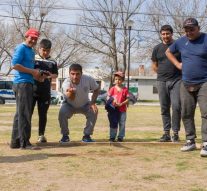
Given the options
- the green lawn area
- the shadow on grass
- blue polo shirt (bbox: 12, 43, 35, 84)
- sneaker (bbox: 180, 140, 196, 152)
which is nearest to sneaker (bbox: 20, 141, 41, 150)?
the green lawn area

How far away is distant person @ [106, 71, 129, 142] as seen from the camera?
24.7ft

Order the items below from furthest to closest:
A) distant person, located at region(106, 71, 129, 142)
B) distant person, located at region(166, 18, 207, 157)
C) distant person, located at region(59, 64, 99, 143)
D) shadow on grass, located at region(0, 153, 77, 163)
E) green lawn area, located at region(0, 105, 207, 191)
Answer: distant person, located at region(106, 71, 129, 142) < distant person, located at region(59, 64, 99, 143) < distant person, located at region(166, 18, 207, 157) < shadow on grass, located at region(0, 153, 77, 163) < green lawn area, located at region(0, 105, 207, 191)

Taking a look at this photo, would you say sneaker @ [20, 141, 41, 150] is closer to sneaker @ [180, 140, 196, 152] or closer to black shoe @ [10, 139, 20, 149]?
black shoe @ [10, 139, 20, 149]

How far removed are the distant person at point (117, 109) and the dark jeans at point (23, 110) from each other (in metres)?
1.66

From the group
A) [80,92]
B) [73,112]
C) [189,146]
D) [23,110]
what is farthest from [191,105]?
[23,110]

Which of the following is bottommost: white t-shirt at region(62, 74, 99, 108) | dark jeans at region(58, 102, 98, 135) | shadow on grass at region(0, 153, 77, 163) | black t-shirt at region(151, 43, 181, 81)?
shadow on grass at region(0, 153, 77, 163)

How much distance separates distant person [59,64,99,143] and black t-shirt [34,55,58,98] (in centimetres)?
27

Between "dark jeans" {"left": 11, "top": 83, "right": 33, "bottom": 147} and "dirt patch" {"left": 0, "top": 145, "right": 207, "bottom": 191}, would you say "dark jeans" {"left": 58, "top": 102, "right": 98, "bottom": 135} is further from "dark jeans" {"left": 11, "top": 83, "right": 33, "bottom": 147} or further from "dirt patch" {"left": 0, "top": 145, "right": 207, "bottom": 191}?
"dark jeans" {"left": 11, "top": 83, "right": 33, "bottom": 147}

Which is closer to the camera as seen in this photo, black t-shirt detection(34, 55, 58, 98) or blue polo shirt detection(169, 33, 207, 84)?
blue polo shirt detection(169, 33, 207, 84)

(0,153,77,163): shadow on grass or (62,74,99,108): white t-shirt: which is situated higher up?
(62,74,99,108): white t-shirt

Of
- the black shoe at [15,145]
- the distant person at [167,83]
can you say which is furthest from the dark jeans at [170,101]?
the black shoe at [15,145]

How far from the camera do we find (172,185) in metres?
4.23

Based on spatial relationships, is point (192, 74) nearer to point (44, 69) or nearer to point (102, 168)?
point (102, 168)

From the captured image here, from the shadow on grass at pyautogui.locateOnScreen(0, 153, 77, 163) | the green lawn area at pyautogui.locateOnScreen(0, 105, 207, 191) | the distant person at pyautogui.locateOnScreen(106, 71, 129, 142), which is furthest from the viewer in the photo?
the distant person at pyautogui.locateOnScreen(106, 71, 129, 142)
